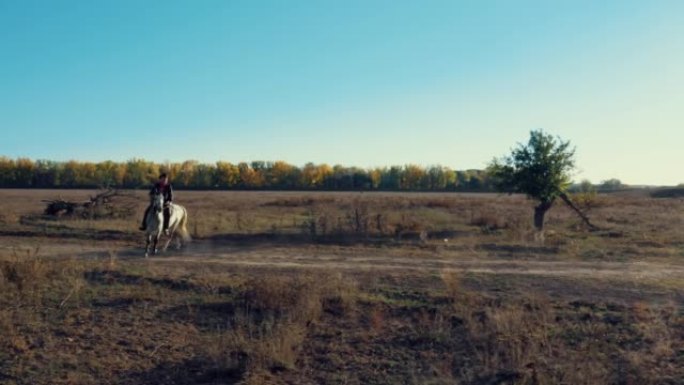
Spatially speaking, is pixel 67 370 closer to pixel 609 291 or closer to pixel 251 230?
pixel 609 291

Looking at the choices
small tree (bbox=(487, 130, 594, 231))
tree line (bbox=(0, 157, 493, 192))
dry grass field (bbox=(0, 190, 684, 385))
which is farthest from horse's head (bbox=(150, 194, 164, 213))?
tree line (bbox=(0, 157, 493, 192))

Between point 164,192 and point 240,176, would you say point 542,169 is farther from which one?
point 240,176

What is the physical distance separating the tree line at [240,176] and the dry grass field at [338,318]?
8601cm

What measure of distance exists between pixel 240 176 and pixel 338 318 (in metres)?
97.3

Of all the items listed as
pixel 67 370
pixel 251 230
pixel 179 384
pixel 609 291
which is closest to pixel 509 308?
pixel 609 291

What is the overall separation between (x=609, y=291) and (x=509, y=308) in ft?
10.3

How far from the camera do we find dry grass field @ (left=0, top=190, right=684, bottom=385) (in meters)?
10.3

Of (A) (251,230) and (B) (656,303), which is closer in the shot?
(B) (656,303)

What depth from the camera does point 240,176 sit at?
354ft

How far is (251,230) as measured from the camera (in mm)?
25469

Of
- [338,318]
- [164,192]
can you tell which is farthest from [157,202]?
→ [338,318]

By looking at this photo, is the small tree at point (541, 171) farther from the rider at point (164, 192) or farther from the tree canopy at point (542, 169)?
the rider at point (164, 192)

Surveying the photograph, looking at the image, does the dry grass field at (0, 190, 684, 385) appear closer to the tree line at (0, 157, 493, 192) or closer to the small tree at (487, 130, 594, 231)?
the small tree at (487, 130, 594, 231)

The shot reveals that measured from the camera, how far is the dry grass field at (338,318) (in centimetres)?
1026
